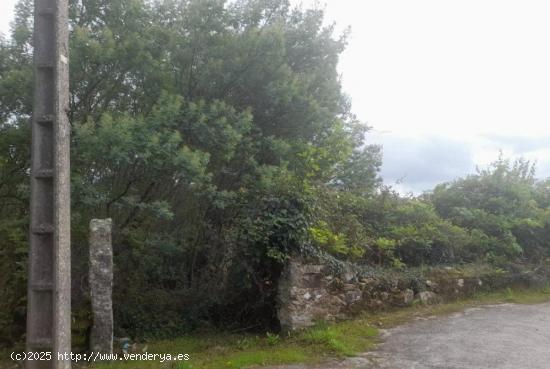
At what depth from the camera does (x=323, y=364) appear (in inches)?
270

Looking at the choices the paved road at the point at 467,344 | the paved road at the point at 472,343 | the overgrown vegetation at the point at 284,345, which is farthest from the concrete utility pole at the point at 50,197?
the paved road at the point at 472,343

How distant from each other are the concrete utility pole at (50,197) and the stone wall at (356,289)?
368cm

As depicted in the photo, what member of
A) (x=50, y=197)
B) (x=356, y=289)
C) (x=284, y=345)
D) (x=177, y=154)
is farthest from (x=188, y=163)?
(x=356, y=289)

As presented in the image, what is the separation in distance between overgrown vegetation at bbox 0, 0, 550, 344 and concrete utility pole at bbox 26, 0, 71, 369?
140 centimetres

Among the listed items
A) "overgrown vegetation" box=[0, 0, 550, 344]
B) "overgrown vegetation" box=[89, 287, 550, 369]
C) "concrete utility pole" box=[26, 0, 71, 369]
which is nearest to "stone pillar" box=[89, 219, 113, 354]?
"overgrown vegetation" box=[89, 287, 550, 369]

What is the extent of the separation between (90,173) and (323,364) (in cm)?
490

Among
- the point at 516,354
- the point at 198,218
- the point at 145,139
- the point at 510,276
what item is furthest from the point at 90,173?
the point at 510,276

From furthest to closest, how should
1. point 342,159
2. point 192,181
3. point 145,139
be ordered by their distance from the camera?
point 342,159, point 192,181, point 145,139

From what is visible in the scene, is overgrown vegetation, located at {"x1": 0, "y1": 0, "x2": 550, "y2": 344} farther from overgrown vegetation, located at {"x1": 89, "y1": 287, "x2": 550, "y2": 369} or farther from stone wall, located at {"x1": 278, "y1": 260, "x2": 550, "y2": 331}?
overgrown vegetation, located at {"x1": 89, "y1": 287, "x2": 550, "y2": 369}

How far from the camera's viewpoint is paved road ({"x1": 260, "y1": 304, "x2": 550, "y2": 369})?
21.9ft

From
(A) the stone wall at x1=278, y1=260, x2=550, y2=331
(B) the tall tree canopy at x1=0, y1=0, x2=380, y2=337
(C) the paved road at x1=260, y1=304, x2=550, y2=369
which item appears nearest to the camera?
(C) the paved road at x1=260, y1=304, x2=550, y2=369

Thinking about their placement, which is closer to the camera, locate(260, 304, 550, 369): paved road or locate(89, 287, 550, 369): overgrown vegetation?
locate(260, 304, 550, 369): paved road

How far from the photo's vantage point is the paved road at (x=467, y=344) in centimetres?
669

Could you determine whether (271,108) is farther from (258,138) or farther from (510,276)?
(510,276)
